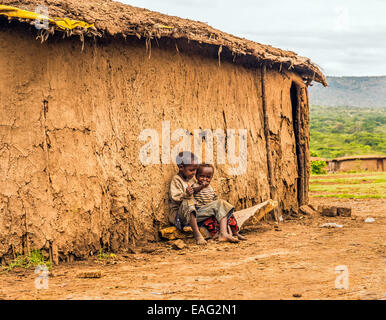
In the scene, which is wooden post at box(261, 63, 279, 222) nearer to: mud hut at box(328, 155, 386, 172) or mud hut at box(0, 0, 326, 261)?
mud hut at box(0, 0, 326, 261)

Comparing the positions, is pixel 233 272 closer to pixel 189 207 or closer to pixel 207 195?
pixel 189 207

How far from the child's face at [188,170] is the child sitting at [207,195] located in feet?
0.21

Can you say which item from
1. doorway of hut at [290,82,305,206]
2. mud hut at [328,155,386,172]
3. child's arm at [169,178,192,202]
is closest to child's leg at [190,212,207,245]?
child's arm at [169,178,192,202]

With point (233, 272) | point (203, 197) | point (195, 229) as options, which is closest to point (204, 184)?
point (203, 197)

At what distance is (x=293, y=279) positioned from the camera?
4.16 m

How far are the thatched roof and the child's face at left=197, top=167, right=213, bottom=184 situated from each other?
175 cm

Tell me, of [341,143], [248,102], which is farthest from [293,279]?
[341,143]

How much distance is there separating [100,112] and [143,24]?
4.03 feet

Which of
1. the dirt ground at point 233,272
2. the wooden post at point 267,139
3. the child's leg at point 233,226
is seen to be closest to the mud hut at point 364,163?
the wooden post at point 267,139

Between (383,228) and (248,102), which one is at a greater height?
(248,102)

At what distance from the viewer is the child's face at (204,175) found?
6177 millimetres

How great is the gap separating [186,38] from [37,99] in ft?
7.14

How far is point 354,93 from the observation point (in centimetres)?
14488
